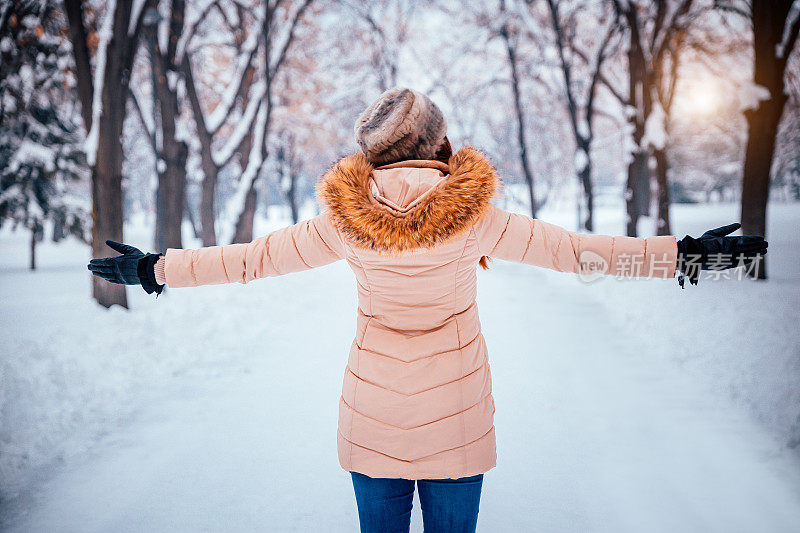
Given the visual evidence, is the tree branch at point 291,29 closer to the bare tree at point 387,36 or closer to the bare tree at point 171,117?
the bare tree at point 171,117

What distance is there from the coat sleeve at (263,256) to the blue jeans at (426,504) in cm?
80

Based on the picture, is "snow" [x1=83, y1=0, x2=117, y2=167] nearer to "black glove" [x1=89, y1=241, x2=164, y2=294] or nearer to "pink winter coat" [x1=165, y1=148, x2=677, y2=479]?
"black glove" [x1=89, y1=241, x2=164, y2=294]

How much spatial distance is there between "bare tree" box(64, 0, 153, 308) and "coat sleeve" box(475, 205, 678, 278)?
651 cm

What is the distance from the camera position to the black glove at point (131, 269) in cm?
173

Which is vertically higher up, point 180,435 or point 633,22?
point 633,22

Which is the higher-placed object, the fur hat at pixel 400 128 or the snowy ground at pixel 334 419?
the fur hat at pixel 400 128

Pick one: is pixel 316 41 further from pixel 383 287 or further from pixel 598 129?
pixel 598 129

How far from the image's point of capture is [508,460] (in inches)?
121

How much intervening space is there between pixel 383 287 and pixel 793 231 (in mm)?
11794

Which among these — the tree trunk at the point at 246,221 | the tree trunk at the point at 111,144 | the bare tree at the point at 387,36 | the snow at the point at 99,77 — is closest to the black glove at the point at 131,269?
the tree trunk at the point at 111,144

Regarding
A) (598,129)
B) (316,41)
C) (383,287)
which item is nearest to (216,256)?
(383,287)

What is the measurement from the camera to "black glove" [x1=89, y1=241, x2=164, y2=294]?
1.73 metres

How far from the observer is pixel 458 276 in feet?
4.96

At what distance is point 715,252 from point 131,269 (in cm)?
218
